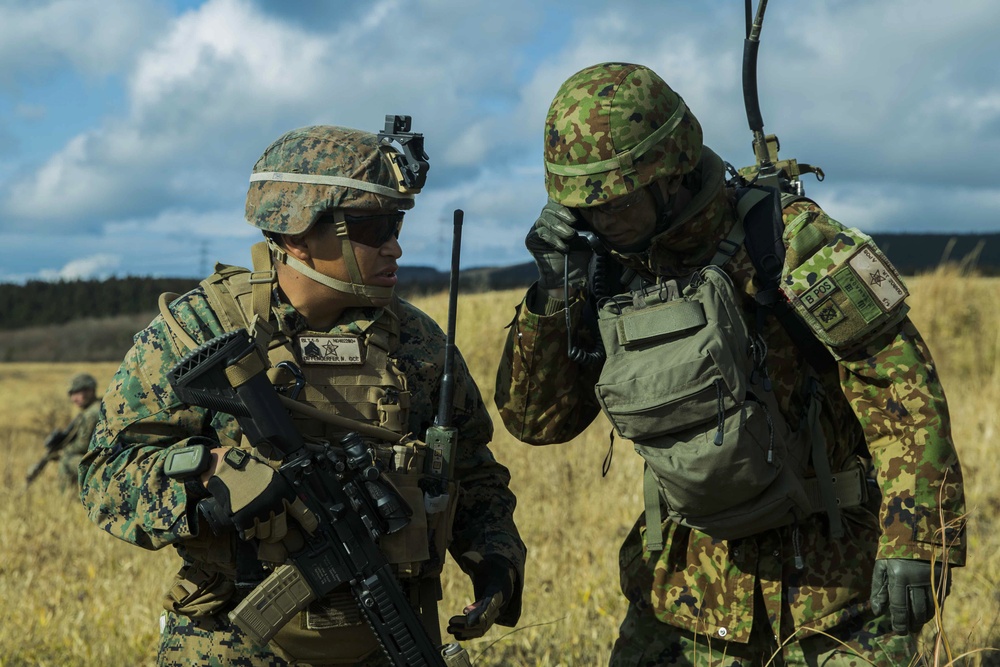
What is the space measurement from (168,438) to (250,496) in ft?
1.31

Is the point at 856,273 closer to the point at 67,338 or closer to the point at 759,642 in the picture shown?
the point at 759,642

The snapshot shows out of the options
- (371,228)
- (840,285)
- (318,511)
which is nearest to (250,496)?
(318,511)

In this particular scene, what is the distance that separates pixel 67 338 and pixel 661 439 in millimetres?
38406

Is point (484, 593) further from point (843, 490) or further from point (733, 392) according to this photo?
point (843, 490)

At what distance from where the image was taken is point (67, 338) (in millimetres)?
37875

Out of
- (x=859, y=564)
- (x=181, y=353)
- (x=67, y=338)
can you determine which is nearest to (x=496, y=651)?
(x=859, y=564)

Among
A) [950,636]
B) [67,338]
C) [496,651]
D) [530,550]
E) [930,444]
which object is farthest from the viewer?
[67,338]

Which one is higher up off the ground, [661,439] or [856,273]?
[856,273]

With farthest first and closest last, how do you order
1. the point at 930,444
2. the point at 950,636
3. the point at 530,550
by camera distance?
the point at 530,550
the point at 950,636
the point at 930,444

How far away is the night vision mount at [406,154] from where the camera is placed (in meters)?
3.25

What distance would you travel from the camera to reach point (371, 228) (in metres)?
3.22

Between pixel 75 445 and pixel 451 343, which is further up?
pixel 451 343

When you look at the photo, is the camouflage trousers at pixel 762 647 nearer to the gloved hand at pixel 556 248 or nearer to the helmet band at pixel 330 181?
the gloved hand at pixel 556 248

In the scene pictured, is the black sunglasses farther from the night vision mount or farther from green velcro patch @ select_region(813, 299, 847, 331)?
green velcro patch @ select_region(813, 299, 847, 331)
